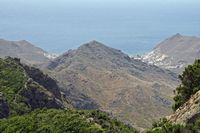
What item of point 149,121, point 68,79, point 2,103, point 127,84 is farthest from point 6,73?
point 127,84

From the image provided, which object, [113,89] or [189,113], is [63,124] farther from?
[113,89]

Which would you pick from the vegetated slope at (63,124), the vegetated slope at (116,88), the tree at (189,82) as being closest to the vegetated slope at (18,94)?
the vegetated slope at (63,124)

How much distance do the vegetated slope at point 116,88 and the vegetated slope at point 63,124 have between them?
71.0m

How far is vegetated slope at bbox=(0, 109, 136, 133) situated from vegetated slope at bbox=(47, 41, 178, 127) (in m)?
71.0

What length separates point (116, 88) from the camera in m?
144

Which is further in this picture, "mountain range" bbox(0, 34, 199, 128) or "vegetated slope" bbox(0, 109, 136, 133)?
"mountain range" bbox(0, 34, 199, 128)

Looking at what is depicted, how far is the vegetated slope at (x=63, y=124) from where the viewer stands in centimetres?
2834

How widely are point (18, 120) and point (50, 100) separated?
56.9ft

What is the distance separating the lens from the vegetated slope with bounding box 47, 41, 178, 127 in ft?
402

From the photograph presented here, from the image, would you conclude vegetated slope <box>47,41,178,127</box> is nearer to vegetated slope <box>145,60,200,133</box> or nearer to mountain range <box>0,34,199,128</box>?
mountain range <box>0,34,199,128</box>

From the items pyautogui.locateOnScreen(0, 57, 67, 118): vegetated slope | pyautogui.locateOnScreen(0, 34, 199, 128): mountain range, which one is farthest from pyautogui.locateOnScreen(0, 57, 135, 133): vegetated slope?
pyautogui.locateOnScreen(0, 34, 199, 128): mountain range

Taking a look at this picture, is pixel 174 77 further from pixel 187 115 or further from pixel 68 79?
pixel 187 115

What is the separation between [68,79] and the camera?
138m

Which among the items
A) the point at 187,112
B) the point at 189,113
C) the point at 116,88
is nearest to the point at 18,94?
the point at 187,112
